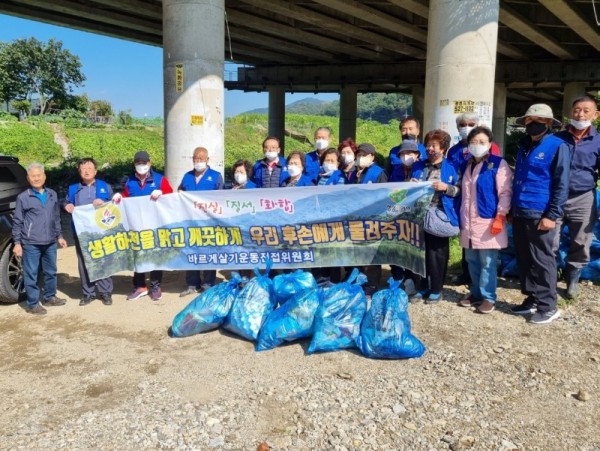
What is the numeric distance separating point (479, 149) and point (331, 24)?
605 inches

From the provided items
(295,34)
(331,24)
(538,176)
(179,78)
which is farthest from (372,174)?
(295,34)

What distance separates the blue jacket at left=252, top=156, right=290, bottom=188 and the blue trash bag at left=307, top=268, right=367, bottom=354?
2021 millimetres

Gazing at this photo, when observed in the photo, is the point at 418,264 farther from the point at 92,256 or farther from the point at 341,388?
the point at 92,256

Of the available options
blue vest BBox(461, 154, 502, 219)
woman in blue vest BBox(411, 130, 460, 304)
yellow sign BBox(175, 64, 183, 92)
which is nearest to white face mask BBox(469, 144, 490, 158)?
blue vest BBox(461, 154, 502, 219)

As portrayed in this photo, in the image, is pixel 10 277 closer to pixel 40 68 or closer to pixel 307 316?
pixel 307 316

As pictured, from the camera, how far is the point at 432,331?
191 inches

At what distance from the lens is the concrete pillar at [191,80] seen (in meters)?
8.48

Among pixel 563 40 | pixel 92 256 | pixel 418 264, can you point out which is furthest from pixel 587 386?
pixel 563 40

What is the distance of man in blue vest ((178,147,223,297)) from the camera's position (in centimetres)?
593

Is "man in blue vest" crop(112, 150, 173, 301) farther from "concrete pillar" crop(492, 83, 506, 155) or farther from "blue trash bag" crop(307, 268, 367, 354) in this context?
"concrete pillar" crop(492, 83, 506, 155)

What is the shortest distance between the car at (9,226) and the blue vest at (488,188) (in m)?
4.82

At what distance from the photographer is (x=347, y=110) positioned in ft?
107

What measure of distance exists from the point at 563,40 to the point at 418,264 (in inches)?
823

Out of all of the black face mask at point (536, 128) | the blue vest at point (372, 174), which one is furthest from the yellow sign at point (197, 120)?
the black face mask at point (536, 128)
